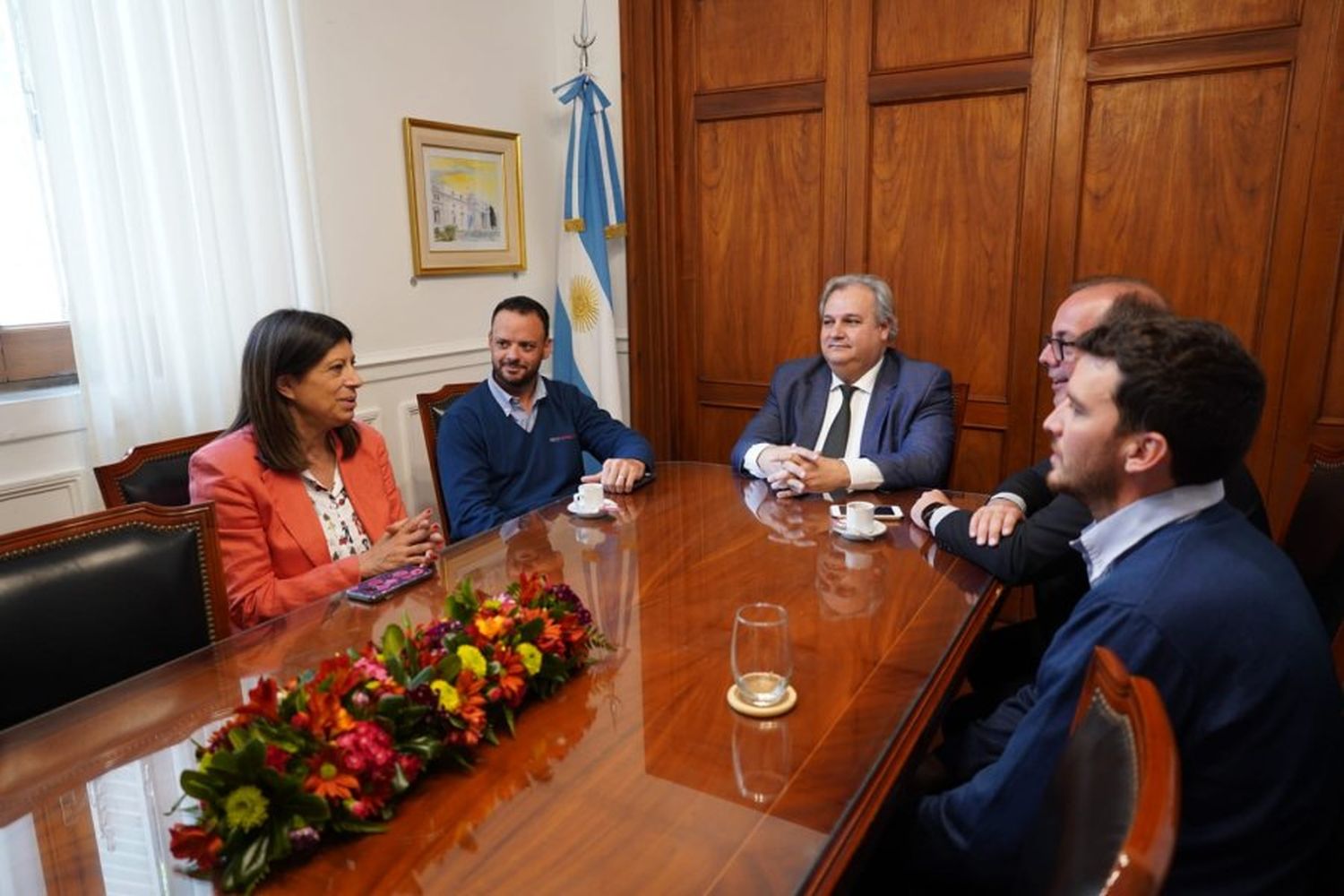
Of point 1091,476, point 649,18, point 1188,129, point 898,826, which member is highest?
point 649,18

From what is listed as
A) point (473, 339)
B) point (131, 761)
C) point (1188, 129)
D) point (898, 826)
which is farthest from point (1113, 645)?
point (473, 339)

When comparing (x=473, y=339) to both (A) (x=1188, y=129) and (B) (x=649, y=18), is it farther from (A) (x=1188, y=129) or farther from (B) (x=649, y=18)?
(A) (x=1188, y=129)

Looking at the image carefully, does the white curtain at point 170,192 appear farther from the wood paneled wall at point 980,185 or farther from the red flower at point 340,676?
the red flower at point 340,676

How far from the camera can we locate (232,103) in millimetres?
2680

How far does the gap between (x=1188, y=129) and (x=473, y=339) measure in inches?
106

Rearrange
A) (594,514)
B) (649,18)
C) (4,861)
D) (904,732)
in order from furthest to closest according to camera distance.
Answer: (649,18) → (594,514) → (904,732) → (4,861)


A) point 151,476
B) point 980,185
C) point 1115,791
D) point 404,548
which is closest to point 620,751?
point 1115,791

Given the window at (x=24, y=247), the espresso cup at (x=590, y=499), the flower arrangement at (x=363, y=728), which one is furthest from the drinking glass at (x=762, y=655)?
the window at (x=24, y=247)

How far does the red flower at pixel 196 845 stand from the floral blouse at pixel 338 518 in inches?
44.0

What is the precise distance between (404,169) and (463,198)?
1.00 ft

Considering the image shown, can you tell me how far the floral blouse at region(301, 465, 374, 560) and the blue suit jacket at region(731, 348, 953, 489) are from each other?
3.36 ft

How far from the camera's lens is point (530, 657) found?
1174 millimetres

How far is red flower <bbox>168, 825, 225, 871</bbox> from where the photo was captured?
33.9 inches

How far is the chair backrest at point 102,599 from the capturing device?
1282mm
